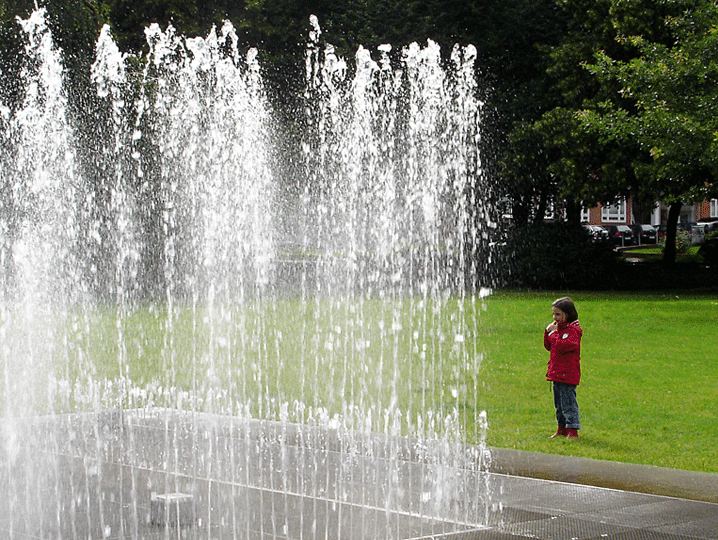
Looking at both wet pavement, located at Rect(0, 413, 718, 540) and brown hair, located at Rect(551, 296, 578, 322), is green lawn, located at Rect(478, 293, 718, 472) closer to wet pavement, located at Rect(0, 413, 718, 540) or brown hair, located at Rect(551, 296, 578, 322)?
wet pavement, located at Rect(0, 413, 718, 540)

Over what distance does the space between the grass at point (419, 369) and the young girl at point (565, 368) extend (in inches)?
8.4

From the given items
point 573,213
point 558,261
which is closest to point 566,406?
point 558,261

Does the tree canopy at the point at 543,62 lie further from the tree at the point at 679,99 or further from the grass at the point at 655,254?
the grass at the point at 655,254

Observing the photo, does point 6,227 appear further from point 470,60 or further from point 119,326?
point 470,60

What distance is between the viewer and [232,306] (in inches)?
879

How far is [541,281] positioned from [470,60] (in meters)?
6.66

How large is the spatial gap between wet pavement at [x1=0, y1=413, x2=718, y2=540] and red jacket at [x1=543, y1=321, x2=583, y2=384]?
4.05 feet

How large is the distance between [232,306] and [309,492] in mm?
13984

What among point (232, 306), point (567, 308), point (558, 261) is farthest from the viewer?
point (558, 261)

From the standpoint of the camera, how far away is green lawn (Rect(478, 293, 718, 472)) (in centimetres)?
1079

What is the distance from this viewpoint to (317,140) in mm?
35188

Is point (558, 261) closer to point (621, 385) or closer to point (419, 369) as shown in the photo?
point (419, 369)

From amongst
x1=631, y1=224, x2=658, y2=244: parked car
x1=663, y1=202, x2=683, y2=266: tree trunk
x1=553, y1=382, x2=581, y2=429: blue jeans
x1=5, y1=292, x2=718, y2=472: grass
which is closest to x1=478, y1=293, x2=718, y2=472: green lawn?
x1=5, y1=292, x2=718, y2=472: grass

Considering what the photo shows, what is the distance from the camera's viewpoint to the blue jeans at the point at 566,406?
11.1 meters
